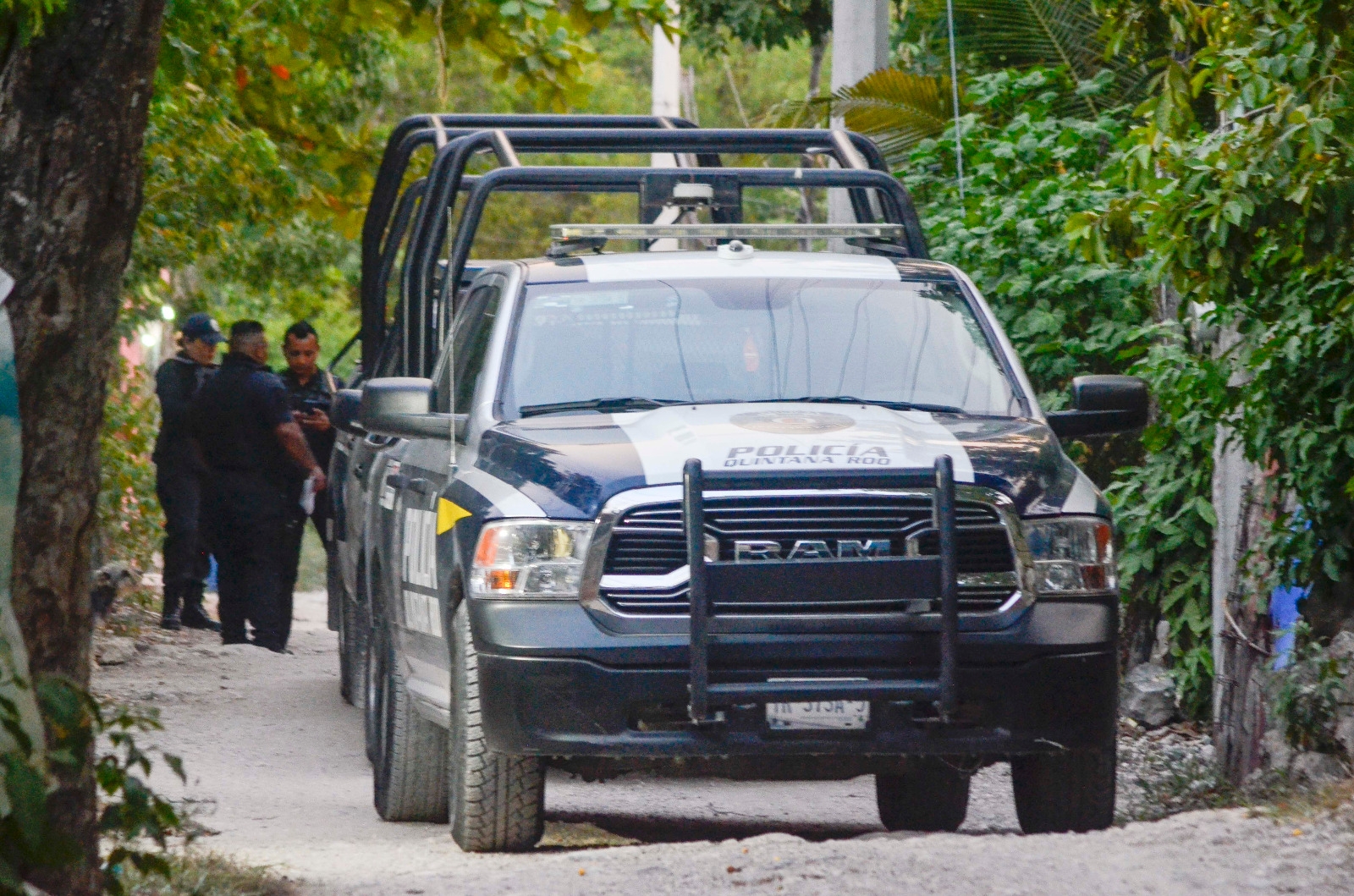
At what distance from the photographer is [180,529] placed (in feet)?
48.3

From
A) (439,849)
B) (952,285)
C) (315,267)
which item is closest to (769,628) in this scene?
(439,849)

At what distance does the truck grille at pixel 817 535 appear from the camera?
609cm

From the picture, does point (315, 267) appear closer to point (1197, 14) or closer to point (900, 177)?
point (900, 177)

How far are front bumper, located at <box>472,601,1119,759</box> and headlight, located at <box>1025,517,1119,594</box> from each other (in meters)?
0.13

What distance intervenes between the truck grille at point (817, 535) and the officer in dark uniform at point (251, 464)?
25.0ft

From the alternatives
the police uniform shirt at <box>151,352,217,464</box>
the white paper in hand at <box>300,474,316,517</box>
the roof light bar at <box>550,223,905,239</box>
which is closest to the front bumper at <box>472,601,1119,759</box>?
the roof light bar at <box>550,223,905,239</box>

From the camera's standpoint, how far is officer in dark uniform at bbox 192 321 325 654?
13.4m

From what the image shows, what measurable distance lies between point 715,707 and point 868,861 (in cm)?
63

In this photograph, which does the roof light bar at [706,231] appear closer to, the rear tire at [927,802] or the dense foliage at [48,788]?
the rear tire at [927,802]

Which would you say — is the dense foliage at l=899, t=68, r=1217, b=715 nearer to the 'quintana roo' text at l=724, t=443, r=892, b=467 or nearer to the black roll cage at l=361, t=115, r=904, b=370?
the black roll cage at l=361, t=115, r=904, b=370

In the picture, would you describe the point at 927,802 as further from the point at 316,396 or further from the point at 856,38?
the point at 316,396

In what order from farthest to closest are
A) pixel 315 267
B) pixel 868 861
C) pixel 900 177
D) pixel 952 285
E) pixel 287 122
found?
pixel 315 267 < pixel 287 122 < pixel 900 177 < pixel 952 285 < pixel 868 861

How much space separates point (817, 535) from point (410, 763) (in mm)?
2050

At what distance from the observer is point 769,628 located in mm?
6027
